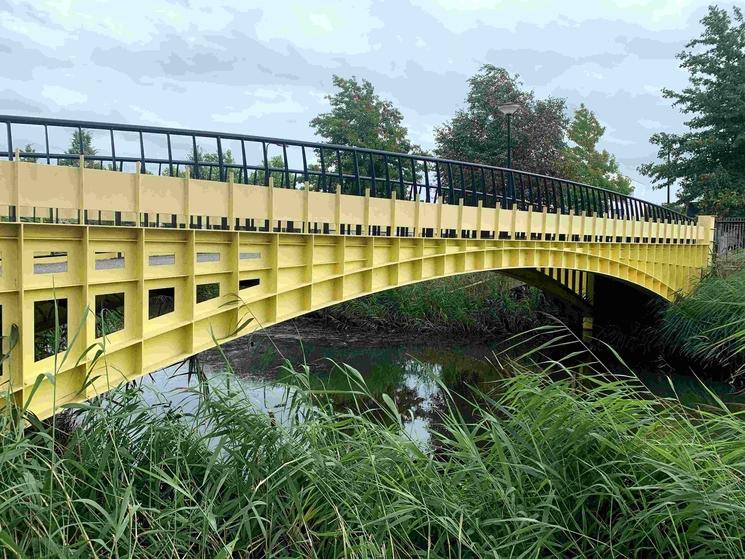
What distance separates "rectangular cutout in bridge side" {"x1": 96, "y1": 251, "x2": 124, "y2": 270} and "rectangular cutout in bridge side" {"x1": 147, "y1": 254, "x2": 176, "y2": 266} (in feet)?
1.01

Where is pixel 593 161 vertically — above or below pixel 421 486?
above

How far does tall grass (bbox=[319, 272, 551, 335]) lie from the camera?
2330 cm

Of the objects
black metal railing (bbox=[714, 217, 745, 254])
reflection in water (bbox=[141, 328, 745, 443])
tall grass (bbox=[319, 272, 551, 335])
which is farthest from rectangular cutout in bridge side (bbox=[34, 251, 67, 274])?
black metal railing (bbox=[714, 217, 745, 254])

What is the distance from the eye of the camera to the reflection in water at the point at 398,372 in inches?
577

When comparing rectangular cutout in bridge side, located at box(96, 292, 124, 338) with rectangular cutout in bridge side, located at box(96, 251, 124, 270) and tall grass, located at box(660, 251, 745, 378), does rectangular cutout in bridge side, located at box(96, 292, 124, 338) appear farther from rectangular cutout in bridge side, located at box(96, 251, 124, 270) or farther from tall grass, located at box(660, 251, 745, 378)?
tall grass, located at box(660, 251, 745, 378)

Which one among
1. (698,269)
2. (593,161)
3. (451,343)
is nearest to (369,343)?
(451,343)

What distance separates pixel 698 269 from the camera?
2336 centimetres

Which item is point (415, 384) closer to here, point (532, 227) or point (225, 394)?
point (532, 227)

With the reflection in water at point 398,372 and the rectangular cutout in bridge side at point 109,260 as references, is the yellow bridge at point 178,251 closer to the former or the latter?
the rectangular cutout in bridge side at point 109,260

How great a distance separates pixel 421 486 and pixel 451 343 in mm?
17723

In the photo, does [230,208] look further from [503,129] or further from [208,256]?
[503,129]

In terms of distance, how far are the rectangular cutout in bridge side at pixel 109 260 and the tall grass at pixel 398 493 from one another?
2851 mm

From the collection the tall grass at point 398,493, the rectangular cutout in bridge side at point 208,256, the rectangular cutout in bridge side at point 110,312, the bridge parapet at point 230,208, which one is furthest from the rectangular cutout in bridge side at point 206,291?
the tall grass at point 398,493

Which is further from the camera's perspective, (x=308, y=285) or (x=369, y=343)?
(x=369, y=343)
